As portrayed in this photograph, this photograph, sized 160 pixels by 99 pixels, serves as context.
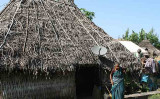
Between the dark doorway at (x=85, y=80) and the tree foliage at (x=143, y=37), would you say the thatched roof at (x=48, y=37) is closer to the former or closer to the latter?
the dark doorway at (x=85, y=80)

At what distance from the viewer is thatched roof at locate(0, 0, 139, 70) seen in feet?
22.4

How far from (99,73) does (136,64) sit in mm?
1943

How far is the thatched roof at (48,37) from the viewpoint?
22.4ft

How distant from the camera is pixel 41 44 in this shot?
7477 millimetres

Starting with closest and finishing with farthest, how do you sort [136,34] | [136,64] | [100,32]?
[136,64]
[100,32]
[136,34]

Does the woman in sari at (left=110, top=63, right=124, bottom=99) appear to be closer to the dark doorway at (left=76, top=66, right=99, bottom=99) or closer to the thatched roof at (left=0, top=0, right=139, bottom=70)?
the thatched roof at (left=0, top=0, right=139, bottom=70)

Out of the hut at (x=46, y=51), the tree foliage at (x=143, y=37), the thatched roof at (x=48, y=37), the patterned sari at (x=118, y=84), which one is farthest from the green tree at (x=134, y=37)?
the patterned sari at (x=118, y=84)

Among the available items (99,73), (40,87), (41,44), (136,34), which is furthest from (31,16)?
(136,34)

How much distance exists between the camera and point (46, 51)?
732cm

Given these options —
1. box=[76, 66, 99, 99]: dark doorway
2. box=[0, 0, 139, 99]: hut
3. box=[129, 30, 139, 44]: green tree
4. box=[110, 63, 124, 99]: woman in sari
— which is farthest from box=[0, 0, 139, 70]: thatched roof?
box=[129, 30, 139, 44]: green tree

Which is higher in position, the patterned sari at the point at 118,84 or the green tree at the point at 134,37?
the green tree at the point at 134,37

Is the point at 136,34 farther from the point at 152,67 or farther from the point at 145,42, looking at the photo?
the point at 152,67

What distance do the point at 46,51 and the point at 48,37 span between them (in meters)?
0.89

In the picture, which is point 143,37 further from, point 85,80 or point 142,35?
point 85,80
